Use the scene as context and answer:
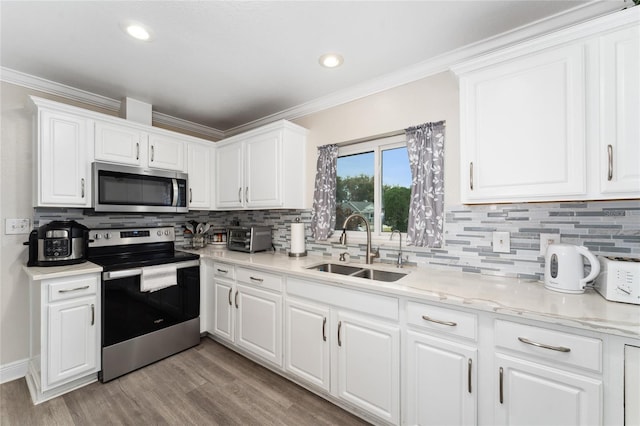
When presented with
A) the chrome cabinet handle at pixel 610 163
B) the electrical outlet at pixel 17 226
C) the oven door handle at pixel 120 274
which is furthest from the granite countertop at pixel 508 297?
the electrical outlet at pixel 17 226

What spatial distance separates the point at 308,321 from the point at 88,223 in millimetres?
2298

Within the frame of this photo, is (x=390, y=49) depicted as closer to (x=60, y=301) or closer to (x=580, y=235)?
(x=580, y=235)

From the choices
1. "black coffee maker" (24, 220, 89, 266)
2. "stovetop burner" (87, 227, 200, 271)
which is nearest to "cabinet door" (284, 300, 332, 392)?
"stovetop burner" (87, 227, 200, 271)

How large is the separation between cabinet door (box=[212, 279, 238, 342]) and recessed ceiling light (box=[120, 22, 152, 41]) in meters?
2.01

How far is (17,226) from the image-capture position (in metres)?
2.26

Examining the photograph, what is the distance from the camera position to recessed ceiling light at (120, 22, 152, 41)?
5.51 feet

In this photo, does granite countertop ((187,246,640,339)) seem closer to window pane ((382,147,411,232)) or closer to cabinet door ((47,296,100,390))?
window pane ((382,147,411,232))

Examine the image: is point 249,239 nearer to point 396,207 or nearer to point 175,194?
point 175,194

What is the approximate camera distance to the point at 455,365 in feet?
4.57

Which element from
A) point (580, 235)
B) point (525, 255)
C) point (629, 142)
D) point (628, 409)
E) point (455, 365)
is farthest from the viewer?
point (525, 255)

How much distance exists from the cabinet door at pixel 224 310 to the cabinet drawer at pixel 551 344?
81.8 inches

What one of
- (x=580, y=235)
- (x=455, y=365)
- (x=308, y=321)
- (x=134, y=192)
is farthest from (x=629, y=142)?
(x=134, y=192)

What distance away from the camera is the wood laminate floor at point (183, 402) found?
5.79ft

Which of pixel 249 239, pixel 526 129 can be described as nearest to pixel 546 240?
pixel 526 129
